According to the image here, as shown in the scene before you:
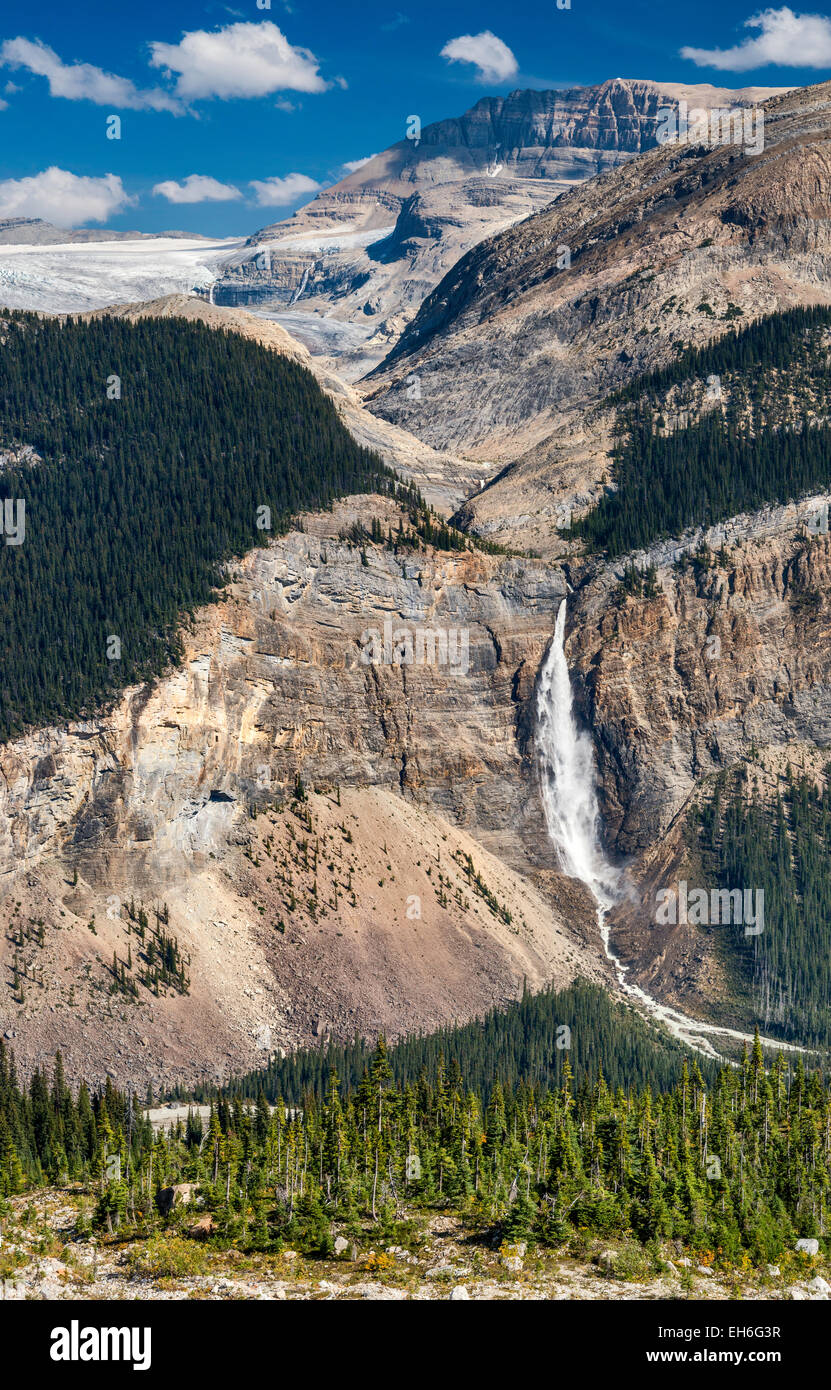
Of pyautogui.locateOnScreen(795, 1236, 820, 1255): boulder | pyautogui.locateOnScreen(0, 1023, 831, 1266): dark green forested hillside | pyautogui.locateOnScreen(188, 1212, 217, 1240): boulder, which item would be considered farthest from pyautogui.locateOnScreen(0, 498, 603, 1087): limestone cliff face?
pyautogui.locateOnScreen(795, 1236, 820, 1255): boulder

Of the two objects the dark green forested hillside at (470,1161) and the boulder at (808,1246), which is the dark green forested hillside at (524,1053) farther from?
the boulder at (808,1246)

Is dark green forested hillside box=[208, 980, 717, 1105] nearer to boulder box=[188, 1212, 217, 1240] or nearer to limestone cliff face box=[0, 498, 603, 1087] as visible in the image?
limestone cliff face box=[0, 498, 603, 1087]

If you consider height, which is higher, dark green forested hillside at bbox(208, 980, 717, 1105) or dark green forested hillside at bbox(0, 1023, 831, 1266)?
dark green forested hillside at bbox(0, 1023, 831, 1266)

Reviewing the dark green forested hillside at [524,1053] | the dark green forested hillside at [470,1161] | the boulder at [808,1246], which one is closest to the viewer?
the boulder at [808,1246]

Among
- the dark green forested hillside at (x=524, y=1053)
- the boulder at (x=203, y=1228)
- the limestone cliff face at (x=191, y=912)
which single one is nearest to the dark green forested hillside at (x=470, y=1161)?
the boulder at (x=203, y=1228)

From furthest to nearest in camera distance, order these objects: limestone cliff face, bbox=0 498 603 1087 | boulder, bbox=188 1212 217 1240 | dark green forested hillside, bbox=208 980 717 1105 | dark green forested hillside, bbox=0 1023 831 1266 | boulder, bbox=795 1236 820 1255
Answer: limestone cliff face, bbox=0 498 603 1087 < dark green forested hillside, bbox=208 980 717 1105 < dark green forested hillside, bbox=0 1023 831 1266 < boulder, bbox=188 1212 217 1240 < boulder, bbox=795 1236 820 1255

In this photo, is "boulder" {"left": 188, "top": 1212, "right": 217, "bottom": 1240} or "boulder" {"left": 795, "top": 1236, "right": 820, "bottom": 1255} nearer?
"boulder" {"left": 795, "top": 1236, "right": 820, "bottom": 1255}

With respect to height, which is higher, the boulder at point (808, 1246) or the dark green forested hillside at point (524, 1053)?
the boulder at point (808, 1246)

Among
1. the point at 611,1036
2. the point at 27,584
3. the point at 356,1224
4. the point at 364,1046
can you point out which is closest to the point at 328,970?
the point at 364,1046
